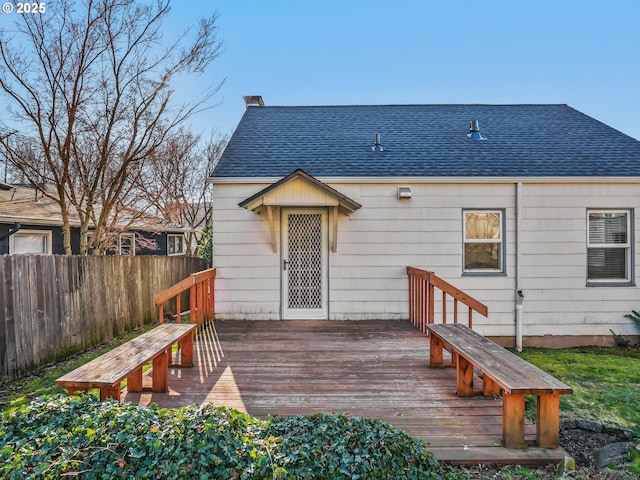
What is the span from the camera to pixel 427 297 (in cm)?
583

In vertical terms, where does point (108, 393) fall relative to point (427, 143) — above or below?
below

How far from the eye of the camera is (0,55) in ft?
23.3

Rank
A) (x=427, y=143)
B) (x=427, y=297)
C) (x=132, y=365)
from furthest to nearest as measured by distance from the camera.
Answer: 1. (x=427, y=143)
2. (x=427, y=297)
3. (x=132, y=365)

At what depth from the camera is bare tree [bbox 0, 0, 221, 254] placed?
7.28 metres

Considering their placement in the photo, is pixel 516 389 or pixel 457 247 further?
pixel 457 247

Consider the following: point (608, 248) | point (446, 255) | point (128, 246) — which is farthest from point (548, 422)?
point (128, 246)

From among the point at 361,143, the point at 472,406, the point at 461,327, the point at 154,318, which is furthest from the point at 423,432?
the point at 154,318

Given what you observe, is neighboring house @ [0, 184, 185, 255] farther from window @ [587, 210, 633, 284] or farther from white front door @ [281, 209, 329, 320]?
window @ [587, 210, 633, 284]

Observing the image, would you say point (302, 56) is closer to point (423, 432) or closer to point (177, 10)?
point (177, 10)

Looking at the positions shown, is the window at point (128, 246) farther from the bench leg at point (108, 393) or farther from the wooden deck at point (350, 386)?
the bench leg at point (108, 393)

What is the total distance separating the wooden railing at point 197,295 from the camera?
490 centimetres

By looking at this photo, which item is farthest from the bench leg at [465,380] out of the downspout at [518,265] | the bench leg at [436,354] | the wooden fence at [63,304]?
the wooden fence at [63,304]

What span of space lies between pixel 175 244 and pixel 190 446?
1734 centimetres

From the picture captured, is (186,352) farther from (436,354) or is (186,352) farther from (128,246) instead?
(128,246)
